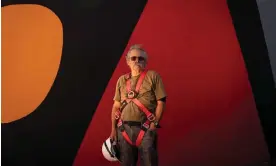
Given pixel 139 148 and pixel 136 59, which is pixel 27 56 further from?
pixel 139 148

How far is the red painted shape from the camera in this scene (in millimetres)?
3324

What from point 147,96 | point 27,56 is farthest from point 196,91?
point 27,56

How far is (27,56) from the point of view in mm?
3322

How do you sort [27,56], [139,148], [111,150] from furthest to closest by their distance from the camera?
[27,56] < [111,150] < [139,148]

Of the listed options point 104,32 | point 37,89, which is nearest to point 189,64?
point 104,32

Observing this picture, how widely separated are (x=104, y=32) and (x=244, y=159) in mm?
2206

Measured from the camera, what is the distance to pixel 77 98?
333 centimetres

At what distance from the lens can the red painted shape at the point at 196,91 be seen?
3324 mm

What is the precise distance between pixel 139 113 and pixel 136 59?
49 centimetres

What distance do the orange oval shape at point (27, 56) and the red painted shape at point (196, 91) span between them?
72cm

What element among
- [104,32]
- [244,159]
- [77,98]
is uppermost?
[104,32]

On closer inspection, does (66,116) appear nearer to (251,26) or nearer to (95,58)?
(95,58)

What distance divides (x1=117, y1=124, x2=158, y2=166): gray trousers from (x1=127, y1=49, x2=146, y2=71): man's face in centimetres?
54

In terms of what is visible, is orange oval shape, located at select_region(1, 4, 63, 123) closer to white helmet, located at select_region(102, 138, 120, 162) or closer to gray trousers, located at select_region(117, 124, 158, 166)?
white helmet, located at select_region(102, 138, 120, 162)
